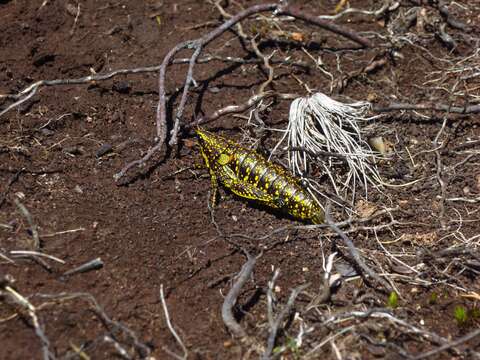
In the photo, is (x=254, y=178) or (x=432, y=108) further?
(x=432, y=108)

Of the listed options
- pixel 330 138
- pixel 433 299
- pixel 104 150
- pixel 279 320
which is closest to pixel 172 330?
pixel 279 320

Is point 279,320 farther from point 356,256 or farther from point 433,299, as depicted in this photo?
point 433,299

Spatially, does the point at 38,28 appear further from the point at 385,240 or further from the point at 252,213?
the point at 385,240

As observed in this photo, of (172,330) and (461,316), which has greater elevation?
(172,330)

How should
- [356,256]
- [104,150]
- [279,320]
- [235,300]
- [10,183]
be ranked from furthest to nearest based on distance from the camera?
[104,150] → [10,183] → [356,256] → [235,300] → [279,320]

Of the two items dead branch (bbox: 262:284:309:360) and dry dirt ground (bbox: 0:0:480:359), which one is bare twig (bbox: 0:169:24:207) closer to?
dry dirt ground (bbox: 0:0:480:359)
